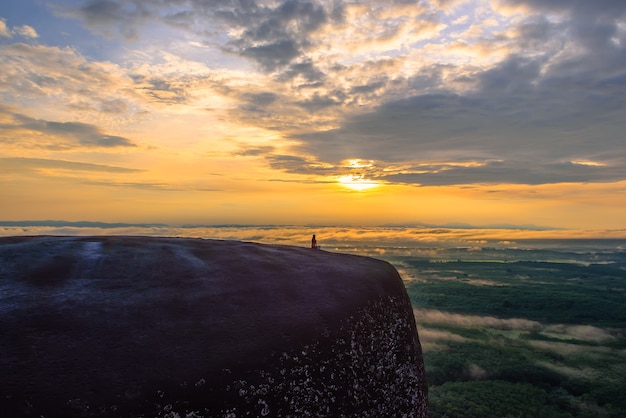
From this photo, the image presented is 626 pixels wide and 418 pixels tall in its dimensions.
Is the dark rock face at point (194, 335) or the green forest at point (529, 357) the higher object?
the dark rock face at point (194, 335)

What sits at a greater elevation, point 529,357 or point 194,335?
point 194,335

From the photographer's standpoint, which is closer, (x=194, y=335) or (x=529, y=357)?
(x=194, y=335)

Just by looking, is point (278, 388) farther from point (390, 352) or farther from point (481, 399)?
point (481, 399)

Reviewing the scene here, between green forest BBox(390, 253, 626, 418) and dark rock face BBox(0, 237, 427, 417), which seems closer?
dark rock face BBox(0, 237, 427, 417)

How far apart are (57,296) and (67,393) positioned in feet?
4.30

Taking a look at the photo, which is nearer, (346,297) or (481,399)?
(346,297)

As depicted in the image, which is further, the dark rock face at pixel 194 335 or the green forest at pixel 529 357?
the green forest at pixel 529 357

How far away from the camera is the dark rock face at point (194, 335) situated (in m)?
4.36

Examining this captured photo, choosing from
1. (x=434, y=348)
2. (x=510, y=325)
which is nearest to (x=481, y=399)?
(x=434, y=348)

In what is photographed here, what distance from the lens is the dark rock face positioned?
436cm

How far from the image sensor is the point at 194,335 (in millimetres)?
4984

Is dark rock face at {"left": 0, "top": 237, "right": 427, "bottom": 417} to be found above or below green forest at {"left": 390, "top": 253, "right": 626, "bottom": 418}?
above

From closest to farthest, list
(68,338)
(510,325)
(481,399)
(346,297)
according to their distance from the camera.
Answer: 1. (68,338)
2. (346,297)
3. (481,399)
4. (510,325)

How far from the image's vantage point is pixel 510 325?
174m
